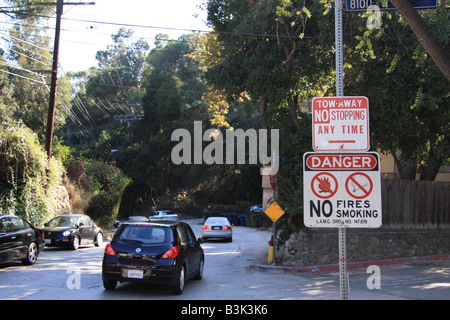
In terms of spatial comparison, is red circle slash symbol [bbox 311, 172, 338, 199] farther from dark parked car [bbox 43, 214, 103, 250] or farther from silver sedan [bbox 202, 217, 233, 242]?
silver sedan [bbox 202, 217, 233, 242]

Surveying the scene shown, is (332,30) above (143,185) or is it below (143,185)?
above

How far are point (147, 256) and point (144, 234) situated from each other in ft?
2.06

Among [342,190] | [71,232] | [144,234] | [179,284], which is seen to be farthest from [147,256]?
[71,232]

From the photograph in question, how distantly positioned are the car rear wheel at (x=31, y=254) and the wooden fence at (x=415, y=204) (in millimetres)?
11391

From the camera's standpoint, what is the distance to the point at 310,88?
51.9 ft

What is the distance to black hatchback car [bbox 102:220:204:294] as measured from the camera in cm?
917

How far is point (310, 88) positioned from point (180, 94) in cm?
4128

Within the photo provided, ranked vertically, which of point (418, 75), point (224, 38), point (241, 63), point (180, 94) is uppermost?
point (180, 94)

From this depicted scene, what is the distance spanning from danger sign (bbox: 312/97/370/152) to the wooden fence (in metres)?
11.1

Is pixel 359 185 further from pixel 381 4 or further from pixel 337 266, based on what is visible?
pixel 337 266

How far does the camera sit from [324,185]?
4562 mm

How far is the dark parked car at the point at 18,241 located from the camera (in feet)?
39.8

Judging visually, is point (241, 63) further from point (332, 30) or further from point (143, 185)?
point (143, 185)
